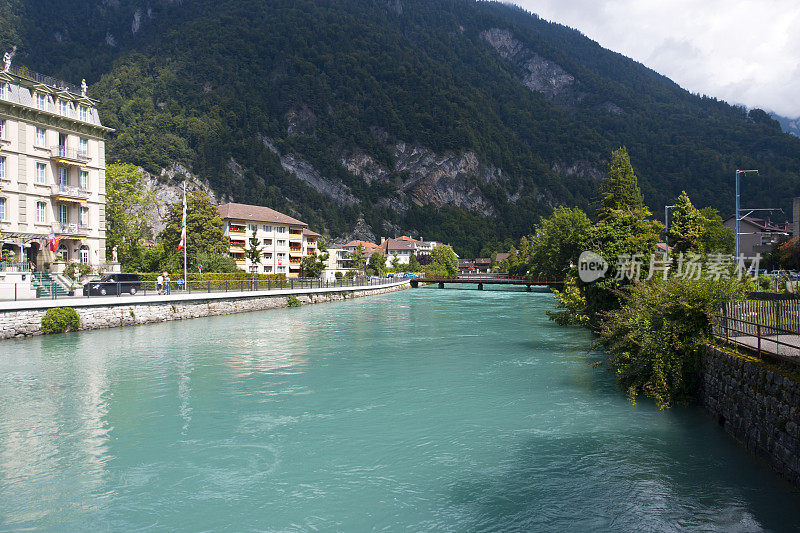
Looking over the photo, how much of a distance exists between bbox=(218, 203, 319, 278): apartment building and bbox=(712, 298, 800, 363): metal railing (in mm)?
79251

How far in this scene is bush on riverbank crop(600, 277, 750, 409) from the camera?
50.9ft

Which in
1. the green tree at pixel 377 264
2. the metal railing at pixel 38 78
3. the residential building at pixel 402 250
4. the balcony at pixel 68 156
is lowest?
the green tree at pixel 377 264

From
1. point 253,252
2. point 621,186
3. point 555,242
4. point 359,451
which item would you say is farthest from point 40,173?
point 555,242

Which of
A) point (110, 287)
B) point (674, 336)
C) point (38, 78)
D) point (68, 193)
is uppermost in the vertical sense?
point (38, 78)

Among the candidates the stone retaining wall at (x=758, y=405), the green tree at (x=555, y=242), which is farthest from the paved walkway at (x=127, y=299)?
the green tree at (x=555, y=242)

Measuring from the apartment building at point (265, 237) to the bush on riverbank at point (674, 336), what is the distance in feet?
253

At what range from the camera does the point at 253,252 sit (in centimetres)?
8394

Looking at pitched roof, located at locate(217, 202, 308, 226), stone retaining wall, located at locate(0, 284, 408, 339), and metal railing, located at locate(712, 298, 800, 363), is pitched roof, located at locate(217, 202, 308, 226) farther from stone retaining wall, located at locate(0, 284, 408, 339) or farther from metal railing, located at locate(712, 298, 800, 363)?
metal railing, located at locate(712, 298, 800, 363)

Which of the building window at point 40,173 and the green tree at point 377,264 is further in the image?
the green tree at point 377,264

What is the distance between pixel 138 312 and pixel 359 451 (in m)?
29.8

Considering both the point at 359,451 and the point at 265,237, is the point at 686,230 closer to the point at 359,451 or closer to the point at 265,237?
the point at 359,451

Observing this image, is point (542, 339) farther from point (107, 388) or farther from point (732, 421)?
point (107, 388)

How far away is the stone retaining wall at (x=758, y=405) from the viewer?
32.4 feet

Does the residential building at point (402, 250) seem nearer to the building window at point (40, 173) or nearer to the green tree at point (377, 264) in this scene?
the green tree at point (377, 264)
